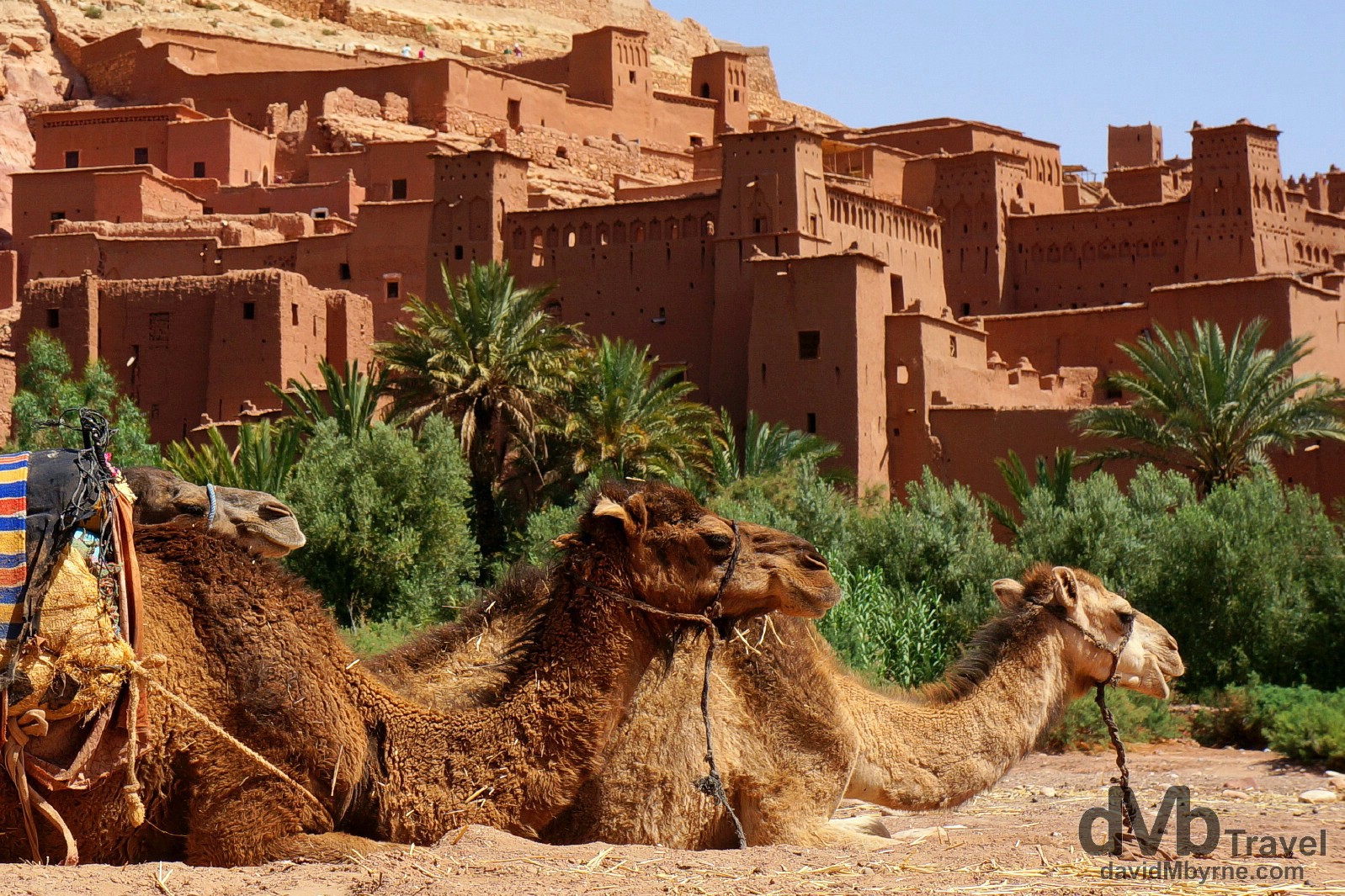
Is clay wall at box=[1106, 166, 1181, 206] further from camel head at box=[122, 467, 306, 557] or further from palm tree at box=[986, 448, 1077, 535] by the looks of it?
camel head at box=[122, 467, 306, 557]

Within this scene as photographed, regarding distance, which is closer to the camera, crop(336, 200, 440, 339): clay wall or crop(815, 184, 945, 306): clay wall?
crop(815, 184, 945, 306): clay wall

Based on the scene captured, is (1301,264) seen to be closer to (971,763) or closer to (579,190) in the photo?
(579,190)

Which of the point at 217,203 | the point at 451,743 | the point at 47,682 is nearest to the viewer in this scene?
the point at 47,682

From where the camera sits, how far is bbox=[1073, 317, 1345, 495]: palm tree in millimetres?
23703

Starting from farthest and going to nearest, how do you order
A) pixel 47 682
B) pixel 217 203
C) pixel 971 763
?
pixel 217 203 < pixel 971 763 < pixel 47 682

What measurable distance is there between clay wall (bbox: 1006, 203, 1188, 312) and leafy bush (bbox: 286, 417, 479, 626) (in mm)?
21067

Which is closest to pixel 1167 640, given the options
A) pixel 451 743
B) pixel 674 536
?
pixel 674 536

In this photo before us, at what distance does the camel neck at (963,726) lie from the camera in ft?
25.7

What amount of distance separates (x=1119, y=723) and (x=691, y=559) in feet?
35.2

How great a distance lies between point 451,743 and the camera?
5.83 meters

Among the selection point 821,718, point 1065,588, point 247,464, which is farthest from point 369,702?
point 247,464

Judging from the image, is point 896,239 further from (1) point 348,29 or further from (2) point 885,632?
(1) point 348,29

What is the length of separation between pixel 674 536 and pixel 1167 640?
3159 mm

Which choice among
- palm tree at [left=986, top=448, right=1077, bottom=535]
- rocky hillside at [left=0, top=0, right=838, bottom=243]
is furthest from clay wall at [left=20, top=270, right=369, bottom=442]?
palm tree at [left=986, top=448, right=1077, bottom=535]
